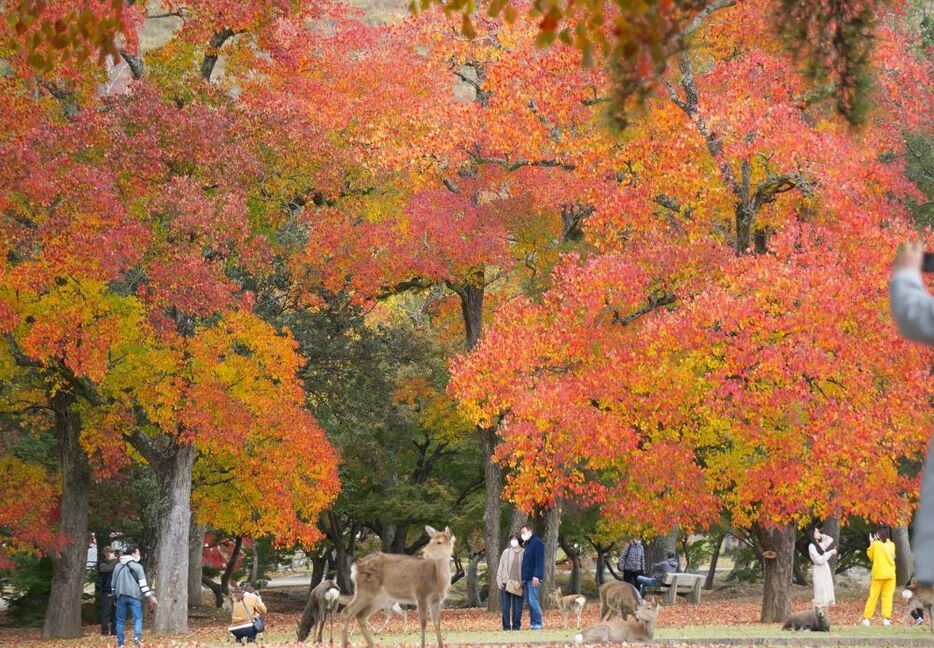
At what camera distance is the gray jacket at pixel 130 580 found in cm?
1938

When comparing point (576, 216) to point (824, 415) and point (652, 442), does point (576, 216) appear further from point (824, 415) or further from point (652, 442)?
point (824, 415)

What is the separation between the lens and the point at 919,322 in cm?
483

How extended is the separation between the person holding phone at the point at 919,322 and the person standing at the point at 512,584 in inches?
643

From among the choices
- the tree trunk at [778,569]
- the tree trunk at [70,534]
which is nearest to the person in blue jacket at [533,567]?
the tree trunk at [778,569]

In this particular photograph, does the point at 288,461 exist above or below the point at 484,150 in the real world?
below

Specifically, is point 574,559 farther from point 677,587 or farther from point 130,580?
point 130,580

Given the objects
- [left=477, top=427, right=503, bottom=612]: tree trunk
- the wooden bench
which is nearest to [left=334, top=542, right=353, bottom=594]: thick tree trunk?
[left=477, top=427, right=503, bottom=612]: tree trunk

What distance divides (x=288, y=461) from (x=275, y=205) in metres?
5.74

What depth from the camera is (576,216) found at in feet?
102

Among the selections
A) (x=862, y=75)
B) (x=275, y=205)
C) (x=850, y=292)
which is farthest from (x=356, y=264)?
(x=862, y=75)

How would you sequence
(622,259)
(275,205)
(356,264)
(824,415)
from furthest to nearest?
(356,264) → (275,205) → (622,259) → (824,415)

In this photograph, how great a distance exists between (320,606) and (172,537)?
32.9ft

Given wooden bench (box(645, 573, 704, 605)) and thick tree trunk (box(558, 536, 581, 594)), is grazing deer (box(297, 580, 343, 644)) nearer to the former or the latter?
wooden bench (box(645, 573, 704, 605))

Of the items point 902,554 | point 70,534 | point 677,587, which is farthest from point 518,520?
point 902,554
